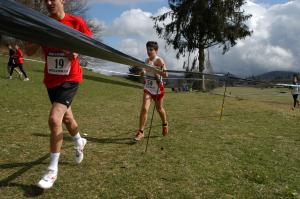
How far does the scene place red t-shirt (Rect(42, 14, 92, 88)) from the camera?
4.63m

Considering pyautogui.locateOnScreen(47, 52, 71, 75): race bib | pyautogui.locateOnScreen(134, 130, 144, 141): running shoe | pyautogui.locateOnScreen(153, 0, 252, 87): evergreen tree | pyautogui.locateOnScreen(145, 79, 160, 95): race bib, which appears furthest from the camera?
pyautogui.locateOnScreen(153, 0, 252, 87): evergreen tree

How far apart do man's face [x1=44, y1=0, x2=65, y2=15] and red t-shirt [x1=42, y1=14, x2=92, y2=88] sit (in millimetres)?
133

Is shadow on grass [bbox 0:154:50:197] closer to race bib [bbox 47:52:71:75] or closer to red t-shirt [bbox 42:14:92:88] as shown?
red t-shirt [bbox 42:14:92:88]

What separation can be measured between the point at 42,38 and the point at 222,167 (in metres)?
4.14

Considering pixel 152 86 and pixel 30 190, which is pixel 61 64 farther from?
pixel 152 86

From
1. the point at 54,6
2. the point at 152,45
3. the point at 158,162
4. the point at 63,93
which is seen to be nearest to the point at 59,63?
the point at 63,93

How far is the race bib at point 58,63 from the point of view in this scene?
4617 mm

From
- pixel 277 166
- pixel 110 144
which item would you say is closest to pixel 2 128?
pixel 110 144

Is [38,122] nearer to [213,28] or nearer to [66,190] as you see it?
[66,190]

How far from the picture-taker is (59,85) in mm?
4699

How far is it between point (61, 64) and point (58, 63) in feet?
0.11

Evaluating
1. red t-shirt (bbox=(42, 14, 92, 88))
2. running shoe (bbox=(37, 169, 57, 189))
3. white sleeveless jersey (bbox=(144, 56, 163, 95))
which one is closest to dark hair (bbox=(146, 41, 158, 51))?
white sleeveless jersey (bbox=(144, 56, 163, 95))

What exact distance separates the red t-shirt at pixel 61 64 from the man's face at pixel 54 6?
0.13 m

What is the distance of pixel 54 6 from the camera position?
179 inches
